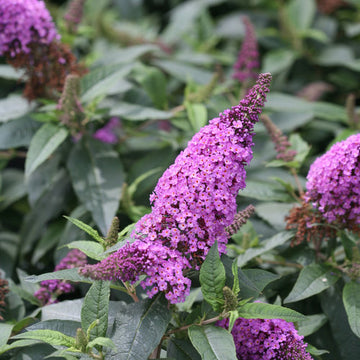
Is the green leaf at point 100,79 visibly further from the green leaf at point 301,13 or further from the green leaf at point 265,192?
the green leaf at point 301,13

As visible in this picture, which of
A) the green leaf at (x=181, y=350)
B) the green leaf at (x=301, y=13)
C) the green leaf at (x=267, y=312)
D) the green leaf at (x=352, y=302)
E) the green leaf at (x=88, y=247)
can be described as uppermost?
the green leaf at (x=301, y=13)

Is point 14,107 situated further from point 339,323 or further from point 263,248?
point 339,323

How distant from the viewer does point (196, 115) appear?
2789mm

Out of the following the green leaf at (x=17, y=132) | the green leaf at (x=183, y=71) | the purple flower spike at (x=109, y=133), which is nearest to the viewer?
the green leaf at (x=17, y=132)

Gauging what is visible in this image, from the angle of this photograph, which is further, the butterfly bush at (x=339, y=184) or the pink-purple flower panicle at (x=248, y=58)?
the pink-purple flower panicle at (x=248, y=58)

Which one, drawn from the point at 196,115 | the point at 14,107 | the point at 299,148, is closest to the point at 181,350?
the point at 299,148

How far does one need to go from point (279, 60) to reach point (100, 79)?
1.55 m

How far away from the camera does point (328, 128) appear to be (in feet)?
11.1

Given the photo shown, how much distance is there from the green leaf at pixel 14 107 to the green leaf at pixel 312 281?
1637 millimetres

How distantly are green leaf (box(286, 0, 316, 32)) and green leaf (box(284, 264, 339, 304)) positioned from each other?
229cm

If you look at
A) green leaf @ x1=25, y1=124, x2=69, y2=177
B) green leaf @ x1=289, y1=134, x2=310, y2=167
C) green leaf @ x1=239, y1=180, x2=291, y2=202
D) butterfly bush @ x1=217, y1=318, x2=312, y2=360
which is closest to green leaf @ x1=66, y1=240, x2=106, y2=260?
butterfly bush @ x1=217, y1=318, x2=312, y2=360

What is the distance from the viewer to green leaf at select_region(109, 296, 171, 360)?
5.34 ft

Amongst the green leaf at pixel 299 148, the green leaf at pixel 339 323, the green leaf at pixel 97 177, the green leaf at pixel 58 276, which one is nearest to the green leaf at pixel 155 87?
the green leaf at pixel 97 177

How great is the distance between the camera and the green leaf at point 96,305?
66.0 inches
